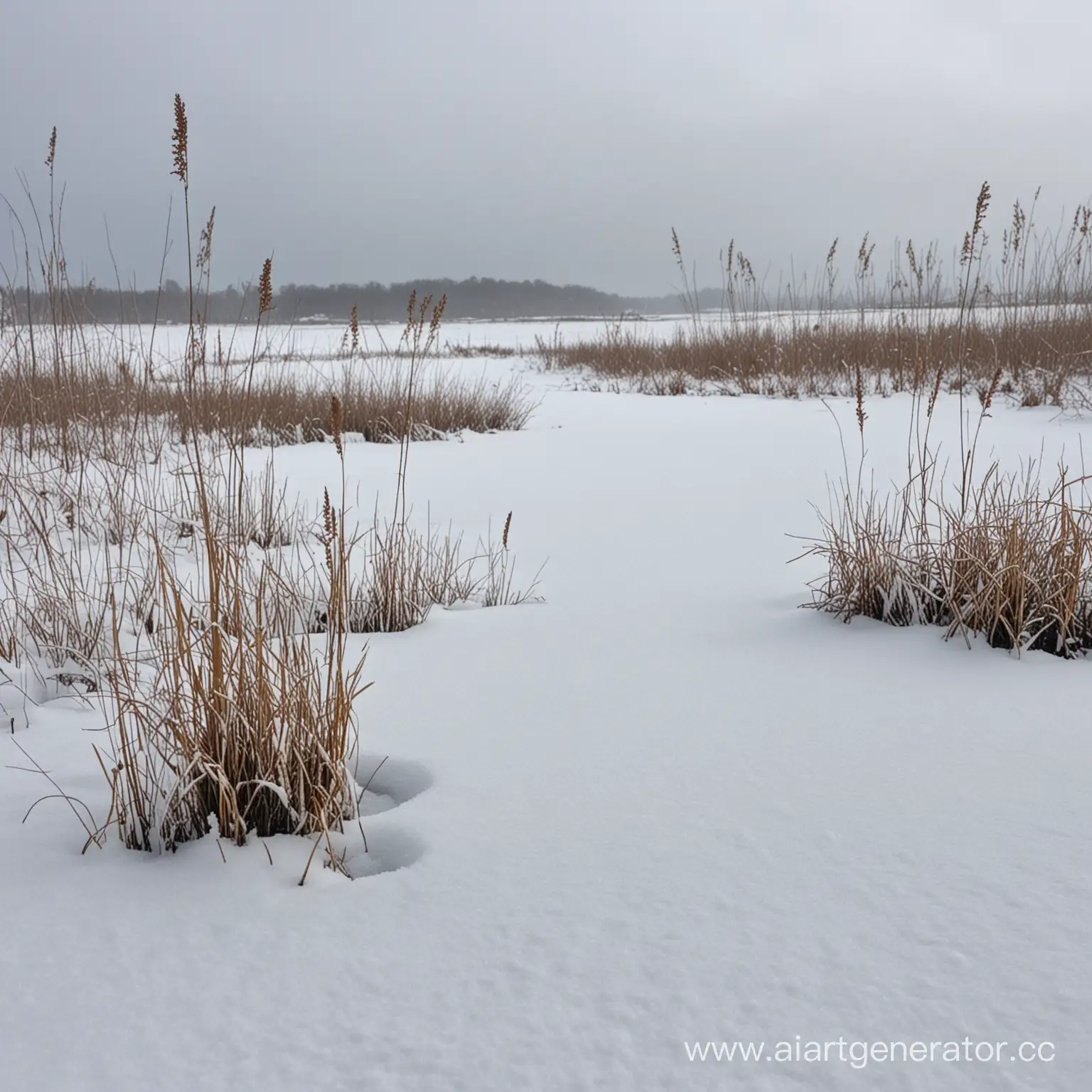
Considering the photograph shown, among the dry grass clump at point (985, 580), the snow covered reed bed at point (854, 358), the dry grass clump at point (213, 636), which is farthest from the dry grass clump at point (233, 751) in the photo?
the snow covered reed bed at point (854, 358)

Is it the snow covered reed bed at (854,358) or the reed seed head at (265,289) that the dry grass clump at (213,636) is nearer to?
the reed seed head at (265,289)

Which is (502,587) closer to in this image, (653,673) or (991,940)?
(653,673)

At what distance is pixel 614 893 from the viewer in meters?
0.98

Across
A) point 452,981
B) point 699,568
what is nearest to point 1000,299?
point 699,568

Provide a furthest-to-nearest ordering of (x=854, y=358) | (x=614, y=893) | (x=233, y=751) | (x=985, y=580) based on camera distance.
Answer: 1. (x=854, y=358)
2. (x=985, y=580)
3. (x=233, y=751)
4. (x=614, y=893)

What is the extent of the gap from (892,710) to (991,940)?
664mm

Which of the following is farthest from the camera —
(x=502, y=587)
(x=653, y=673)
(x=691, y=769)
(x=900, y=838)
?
(x=502, y=587)

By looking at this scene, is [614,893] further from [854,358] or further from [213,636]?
[854,358]

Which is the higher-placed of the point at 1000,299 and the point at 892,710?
the point at 1000,299

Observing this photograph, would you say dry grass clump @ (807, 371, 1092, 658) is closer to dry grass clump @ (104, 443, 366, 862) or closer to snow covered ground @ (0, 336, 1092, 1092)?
snow covered ground @ (0, 336, 1092, 1092)

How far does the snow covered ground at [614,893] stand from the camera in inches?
29.6

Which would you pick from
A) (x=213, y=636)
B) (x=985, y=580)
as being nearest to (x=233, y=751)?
(x=213, y=636)

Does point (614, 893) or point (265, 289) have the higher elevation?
point (265, 289)

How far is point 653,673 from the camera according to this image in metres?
1.72
